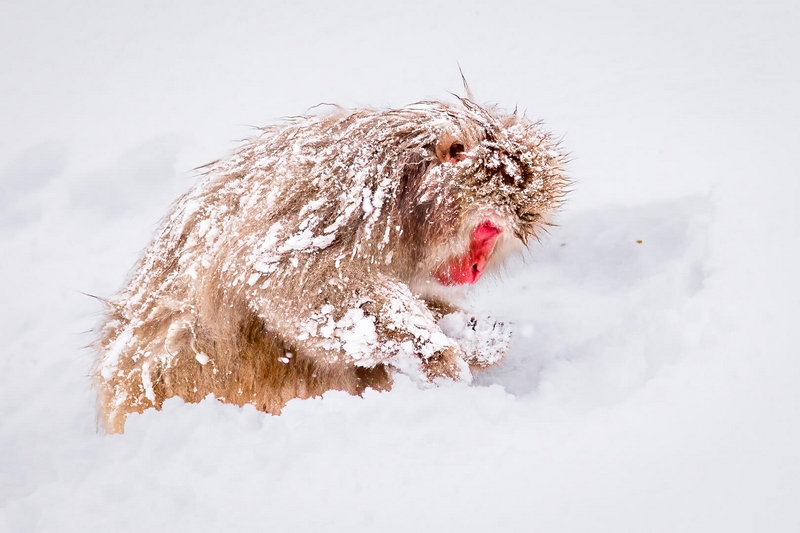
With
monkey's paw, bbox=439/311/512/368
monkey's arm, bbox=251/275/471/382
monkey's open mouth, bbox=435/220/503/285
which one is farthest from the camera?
monkey's paw, bbox=439/311/512/368

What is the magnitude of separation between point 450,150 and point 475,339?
35.6 inches

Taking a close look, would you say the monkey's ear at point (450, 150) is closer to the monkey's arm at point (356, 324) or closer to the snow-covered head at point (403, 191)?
the snow-covered head at point (403, 191)

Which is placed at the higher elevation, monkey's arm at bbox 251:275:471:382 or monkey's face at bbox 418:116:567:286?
monkey's face at bbox 418:116:567:286

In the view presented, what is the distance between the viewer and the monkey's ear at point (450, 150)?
2180 mm

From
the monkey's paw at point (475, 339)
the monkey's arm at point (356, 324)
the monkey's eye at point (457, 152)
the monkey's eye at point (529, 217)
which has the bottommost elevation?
the monkey's paw at point (475, 339)

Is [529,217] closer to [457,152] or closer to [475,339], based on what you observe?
[457,152]

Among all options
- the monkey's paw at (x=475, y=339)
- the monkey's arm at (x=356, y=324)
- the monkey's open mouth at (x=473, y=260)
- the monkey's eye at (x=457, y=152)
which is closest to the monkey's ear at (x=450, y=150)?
the monkey's eye at (x=457, y=152)

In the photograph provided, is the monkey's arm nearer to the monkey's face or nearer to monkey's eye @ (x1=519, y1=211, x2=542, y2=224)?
the monkey's face

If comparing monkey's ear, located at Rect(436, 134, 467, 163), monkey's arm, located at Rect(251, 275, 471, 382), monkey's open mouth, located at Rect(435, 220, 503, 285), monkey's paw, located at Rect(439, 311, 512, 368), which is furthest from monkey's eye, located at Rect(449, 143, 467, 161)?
monkey's paw, located at Rect(439, 311, 512, 368)

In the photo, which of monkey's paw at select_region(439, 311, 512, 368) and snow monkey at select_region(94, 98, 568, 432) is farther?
monkey's paw at select_region(439, 311, 512, 368)

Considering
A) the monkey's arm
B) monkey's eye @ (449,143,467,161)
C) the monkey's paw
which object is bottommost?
the monkey's paw

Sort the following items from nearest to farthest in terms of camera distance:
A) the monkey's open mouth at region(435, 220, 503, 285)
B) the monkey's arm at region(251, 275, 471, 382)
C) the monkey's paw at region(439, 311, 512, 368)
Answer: the monkey's arm at region(251, 275, 471, 382) → the monkey's open mouth at region(435, 220, 503, 285) → the monkey's paw at region(439, 311, 512, 368)

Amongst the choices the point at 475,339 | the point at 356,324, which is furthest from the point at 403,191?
the point at 475,339

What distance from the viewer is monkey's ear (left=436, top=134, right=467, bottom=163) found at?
2.18 m
